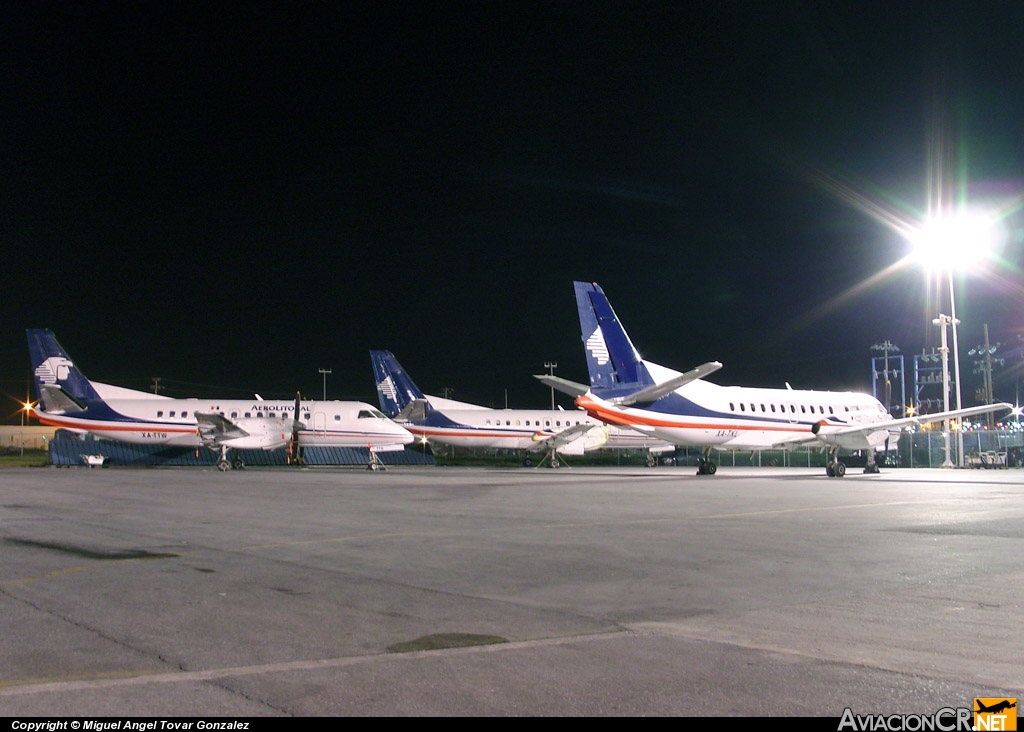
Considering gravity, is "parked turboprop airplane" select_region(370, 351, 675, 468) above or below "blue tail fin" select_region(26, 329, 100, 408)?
below

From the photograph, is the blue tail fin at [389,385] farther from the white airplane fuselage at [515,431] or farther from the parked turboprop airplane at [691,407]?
the parked turboprop airplane at [691,407]

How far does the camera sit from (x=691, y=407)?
3108 cm

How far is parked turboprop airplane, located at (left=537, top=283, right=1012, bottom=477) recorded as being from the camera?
30.0 meters

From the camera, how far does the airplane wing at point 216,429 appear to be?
40.3m

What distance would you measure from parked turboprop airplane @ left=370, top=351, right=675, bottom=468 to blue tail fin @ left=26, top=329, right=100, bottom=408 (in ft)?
50.5

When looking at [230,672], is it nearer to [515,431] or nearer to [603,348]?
[603,348]

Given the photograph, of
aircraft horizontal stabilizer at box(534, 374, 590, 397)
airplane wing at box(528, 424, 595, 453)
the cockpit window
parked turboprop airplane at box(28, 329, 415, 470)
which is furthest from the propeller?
aircraft horizontal stabilizer at box(534, 374, 590, 397)

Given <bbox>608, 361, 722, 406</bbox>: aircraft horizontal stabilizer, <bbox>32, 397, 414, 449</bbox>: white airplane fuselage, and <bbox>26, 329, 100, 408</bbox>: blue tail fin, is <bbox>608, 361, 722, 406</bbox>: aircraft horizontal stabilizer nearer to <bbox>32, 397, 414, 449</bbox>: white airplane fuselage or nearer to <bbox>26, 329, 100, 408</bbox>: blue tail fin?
<bbox>32, 397, 414, 449</bbox>: white airplane fuselage

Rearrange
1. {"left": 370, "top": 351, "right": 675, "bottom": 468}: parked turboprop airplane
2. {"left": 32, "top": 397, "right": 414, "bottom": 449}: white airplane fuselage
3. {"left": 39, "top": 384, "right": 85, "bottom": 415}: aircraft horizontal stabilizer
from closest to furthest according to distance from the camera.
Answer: {"left": 39, "top": 384, "right": 85, "bottom": 415}: aircraft horizontal stabilizer
{"left": 32, "top": 397, "right": 414, "bottom": 449}: white airplane fuselage
{"left": 370, "top": 351, "right": 675, "bottom": 468}: parked turboprop airplane

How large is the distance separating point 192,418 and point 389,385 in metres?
11.0

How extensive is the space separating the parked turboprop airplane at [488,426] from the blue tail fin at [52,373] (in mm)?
15404

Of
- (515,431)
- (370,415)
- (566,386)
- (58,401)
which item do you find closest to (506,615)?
(566,386)

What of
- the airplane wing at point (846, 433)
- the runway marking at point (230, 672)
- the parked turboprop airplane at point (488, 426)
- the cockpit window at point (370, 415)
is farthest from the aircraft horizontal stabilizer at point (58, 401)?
the runway marking at point (230, 672)

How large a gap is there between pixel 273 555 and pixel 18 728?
21.3 feet
